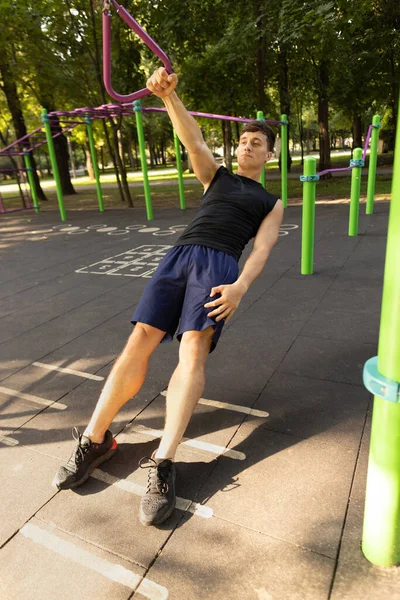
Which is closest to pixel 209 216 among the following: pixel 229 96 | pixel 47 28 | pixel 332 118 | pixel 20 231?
pixel 20 231

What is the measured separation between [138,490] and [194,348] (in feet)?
2.33

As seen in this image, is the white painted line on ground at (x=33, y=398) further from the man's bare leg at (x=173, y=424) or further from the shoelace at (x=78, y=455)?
the man's bare leg at (x=173, y=424)

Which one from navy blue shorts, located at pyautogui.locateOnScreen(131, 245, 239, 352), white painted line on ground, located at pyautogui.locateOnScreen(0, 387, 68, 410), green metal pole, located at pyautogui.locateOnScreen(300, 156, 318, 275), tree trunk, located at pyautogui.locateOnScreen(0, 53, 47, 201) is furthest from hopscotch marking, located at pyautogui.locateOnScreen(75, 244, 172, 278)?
tree trunk, located at pyautogui.locateOnScreen(0, 53, 47, 201)

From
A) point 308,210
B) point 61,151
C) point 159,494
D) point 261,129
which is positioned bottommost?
point 159,494

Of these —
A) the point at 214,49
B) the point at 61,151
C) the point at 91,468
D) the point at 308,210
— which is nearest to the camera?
the point at 91,468

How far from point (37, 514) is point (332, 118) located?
1442 inches

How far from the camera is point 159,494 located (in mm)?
1834

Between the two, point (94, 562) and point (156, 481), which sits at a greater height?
point (156, 481)

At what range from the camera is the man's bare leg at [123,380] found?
217 cm

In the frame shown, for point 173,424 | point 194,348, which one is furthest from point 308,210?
point 173,424

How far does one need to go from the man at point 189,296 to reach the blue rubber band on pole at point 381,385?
2.71ft

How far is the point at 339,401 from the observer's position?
2.52 meters

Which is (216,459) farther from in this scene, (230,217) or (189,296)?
(230,217)

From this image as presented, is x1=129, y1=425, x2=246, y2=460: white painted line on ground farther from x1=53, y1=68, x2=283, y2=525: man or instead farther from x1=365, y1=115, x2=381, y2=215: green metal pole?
x1=365, y1=115, x2=381, y2=215: green metal pole
